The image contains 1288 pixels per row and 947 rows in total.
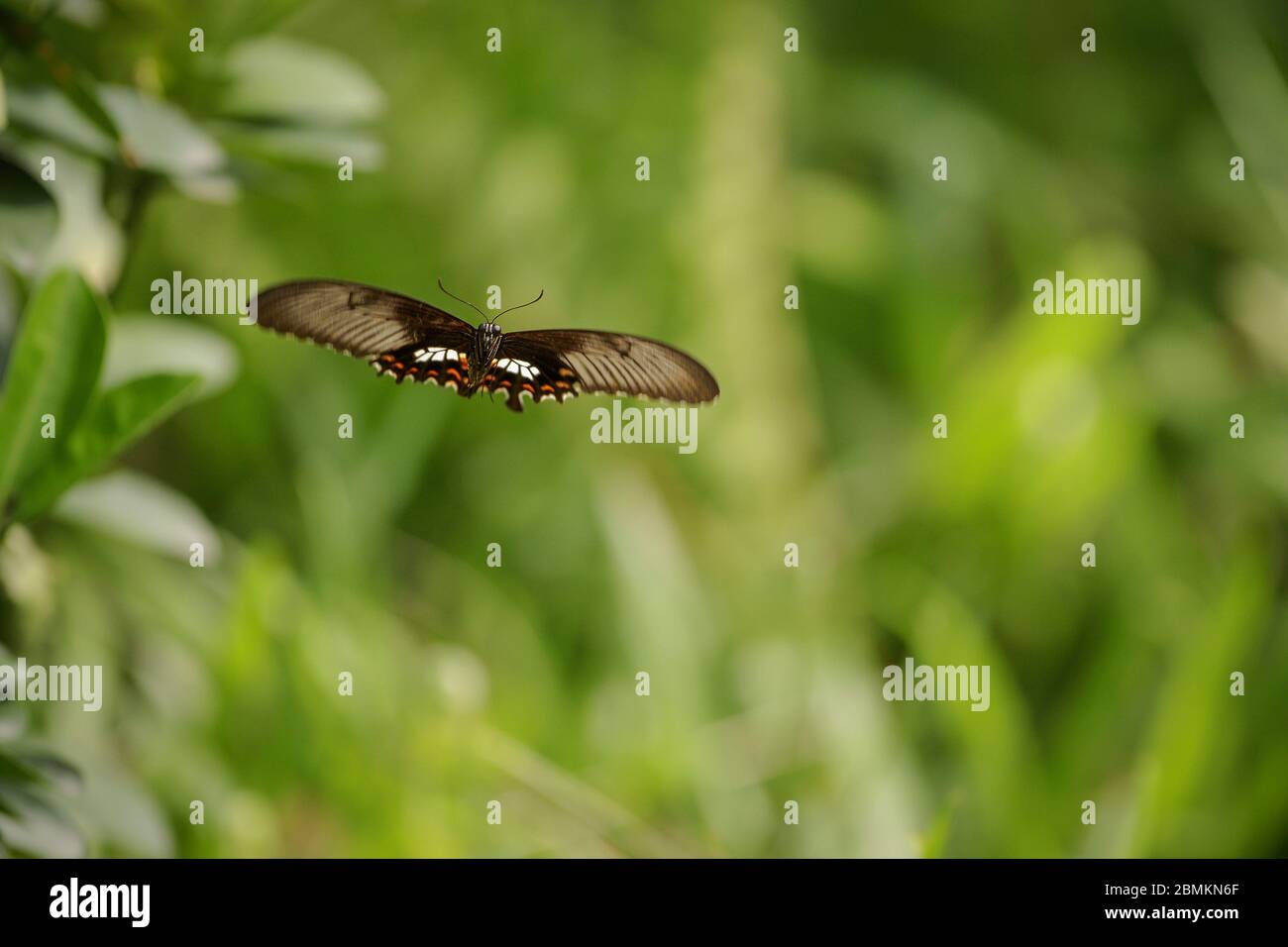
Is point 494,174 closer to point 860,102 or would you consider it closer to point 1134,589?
point 860,102

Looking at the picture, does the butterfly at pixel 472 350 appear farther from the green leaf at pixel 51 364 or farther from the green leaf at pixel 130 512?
the green leaf at pixel 130 512

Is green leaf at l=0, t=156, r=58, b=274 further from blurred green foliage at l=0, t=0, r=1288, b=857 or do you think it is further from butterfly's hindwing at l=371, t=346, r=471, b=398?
butterfly's hindwing at l=371, t=346, r=471, b=398

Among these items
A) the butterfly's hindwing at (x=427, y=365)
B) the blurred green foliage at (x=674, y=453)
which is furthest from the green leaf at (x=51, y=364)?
the butterfly's hindwing at (x=427, y=365)

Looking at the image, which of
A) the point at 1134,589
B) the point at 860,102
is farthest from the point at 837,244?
the point at 1134,589

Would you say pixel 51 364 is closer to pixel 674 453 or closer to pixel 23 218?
pixel 23 218

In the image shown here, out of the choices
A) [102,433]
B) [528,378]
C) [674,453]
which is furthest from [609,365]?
[674,453]
